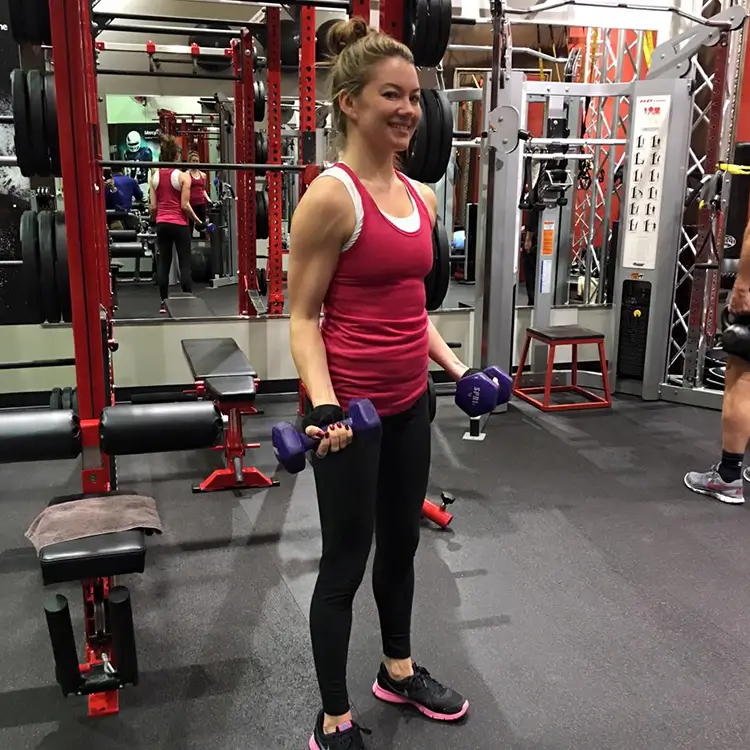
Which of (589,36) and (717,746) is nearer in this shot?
(717,746)

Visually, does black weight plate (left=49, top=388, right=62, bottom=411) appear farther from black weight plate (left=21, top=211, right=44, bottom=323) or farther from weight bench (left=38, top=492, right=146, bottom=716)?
weight bench (left=38, top=492, right=146, bottom=716)

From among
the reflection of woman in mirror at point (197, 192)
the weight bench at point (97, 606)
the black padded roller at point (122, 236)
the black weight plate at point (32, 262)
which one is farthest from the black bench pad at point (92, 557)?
the reflection of woman in mirror at point (197, 192)

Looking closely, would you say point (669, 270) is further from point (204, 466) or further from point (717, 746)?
point (717, 746)

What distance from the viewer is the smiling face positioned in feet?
4.72

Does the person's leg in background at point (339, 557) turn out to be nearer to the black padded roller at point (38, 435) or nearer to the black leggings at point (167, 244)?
the black padded roller at point (38, 435)

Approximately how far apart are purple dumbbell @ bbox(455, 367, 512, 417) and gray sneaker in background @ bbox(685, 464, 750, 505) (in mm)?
2012

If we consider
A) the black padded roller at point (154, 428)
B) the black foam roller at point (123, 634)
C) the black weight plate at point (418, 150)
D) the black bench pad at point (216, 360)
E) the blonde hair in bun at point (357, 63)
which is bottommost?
the black foam roller at point (123, 634)

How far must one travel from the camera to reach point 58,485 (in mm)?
3461

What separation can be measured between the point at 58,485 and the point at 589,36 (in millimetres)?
5141

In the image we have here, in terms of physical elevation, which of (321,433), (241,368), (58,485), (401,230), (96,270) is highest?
(401,230)

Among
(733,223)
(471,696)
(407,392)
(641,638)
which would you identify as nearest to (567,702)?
(471,696)

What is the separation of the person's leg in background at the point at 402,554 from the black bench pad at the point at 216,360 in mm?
1683

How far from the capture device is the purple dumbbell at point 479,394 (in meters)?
1.75

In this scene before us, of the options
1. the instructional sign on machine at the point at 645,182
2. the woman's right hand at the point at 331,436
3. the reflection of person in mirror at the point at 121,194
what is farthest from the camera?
the reflection of person in mirror at the point at 121,194
